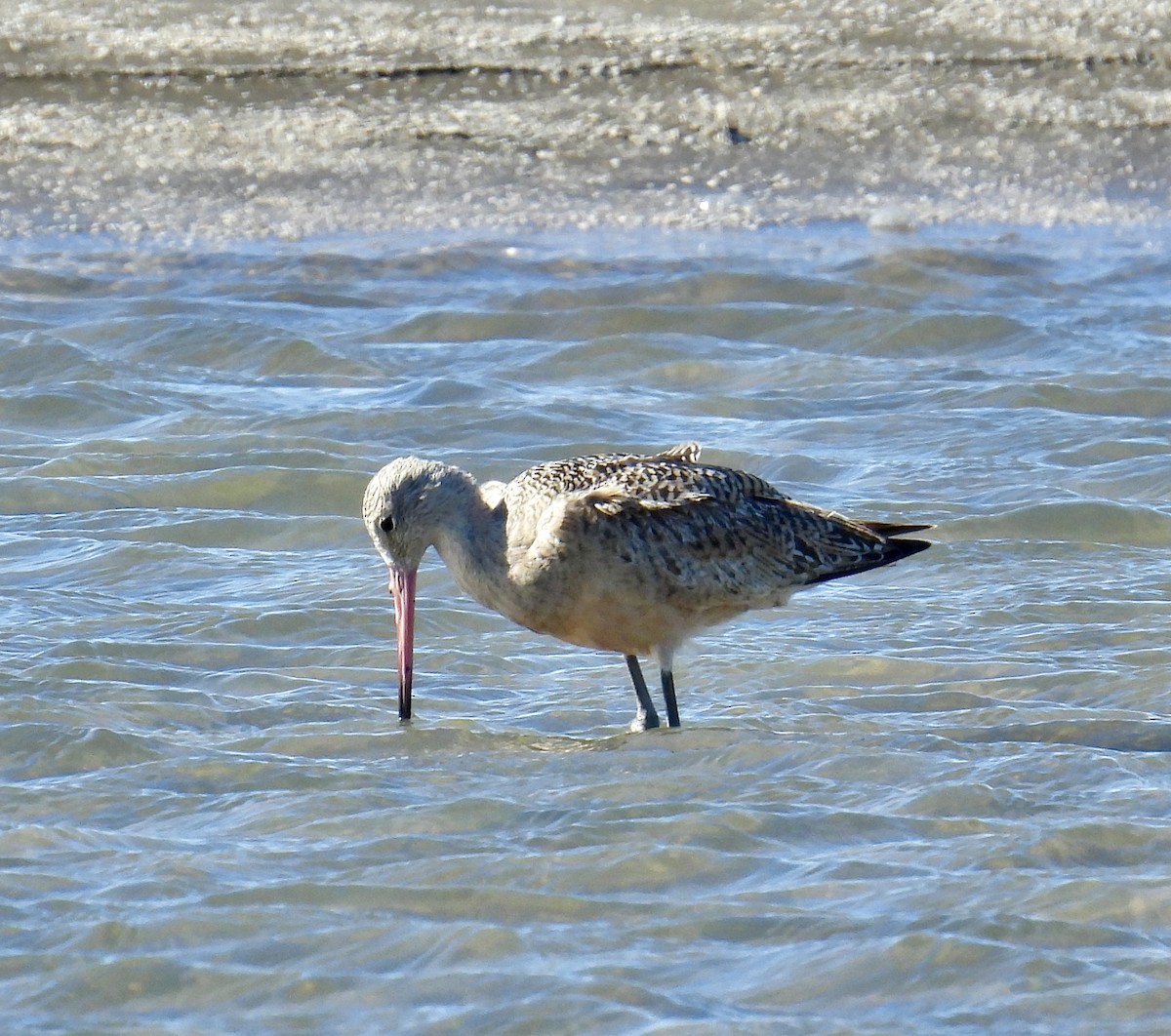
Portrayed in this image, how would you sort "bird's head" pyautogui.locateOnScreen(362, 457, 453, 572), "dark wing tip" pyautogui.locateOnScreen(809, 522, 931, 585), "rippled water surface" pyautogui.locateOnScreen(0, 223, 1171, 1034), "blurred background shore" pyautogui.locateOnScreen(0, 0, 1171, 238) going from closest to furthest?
"rippled water surface" pyautogui.locateOnScreen(0, 223, 1171, 1034) < "bird's head" pyautogui.locateOnScreen(362, 457, 453, 572) < "dark wing tip" pyautogui.locateOnScreen(809, 522, 931, 585) < "blurred background shore" pyautogui.locateOnScreen(0, 0, 1171, 238)

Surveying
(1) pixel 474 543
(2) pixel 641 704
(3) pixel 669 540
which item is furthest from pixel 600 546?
(2) pixel 641 704

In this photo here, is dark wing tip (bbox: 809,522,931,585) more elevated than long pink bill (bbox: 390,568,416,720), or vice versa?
dark wing tip (bbox: 809,522,931,585)

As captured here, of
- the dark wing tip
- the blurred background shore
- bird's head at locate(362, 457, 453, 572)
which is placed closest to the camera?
bird's head at locate(362, 457, 453, 572)

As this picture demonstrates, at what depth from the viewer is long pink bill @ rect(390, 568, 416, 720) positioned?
6.05 meters

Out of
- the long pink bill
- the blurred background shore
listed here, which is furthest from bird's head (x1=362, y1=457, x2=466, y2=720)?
the blurred background shore

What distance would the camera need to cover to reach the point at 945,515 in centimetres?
772

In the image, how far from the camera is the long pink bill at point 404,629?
19.8ft

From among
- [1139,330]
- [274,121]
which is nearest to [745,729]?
[1139,330]

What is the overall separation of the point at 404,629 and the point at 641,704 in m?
0.72

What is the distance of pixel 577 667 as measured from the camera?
22.3 ft

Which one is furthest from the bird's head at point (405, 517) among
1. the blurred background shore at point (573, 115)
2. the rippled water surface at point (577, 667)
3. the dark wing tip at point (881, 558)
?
the blurred background shore at point (573, 115)

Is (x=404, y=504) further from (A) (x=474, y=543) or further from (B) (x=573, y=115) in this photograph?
(B) (x=573, y=115)

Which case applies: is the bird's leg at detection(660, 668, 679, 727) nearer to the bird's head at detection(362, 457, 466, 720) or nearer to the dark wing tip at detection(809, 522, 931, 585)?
the dark wing tip at detection(809, 522, 931, 585)

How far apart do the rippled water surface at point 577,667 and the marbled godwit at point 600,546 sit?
31cm
